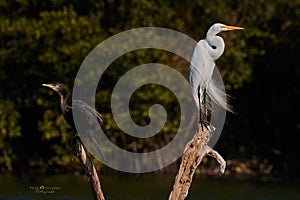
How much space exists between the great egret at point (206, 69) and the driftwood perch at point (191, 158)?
2.09 feet

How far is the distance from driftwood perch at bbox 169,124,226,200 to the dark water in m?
6.67

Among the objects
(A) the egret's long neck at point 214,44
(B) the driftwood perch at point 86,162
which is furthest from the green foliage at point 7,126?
(A) the egret's long neck at point 214,44

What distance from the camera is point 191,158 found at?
11.9 metres

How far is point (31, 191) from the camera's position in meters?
19.4

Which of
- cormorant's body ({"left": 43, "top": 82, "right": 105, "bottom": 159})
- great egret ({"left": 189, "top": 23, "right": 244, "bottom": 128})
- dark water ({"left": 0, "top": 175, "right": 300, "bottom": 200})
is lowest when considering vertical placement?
dark water ({"left": 0, "top": 175, "right": 300, "bottom": 200})

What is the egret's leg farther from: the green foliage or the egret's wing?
the green foliage

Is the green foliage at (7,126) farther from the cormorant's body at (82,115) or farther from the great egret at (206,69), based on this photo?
the great egret at (206,69)

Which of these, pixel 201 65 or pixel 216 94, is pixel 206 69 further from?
pixel 216 94

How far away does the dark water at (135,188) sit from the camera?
19125 millimetres

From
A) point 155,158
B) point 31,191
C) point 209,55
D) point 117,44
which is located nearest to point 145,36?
point 117,44

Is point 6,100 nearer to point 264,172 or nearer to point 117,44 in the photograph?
point 117,44

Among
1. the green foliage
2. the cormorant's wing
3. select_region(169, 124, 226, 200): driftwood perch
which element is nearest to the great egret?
select_region(169, 124, 226, 200): driftwood perch

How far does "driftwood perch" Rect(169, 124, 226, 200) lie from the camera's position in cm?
1182

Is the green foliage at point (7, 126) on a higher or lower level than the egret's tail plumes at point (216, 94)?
lower
